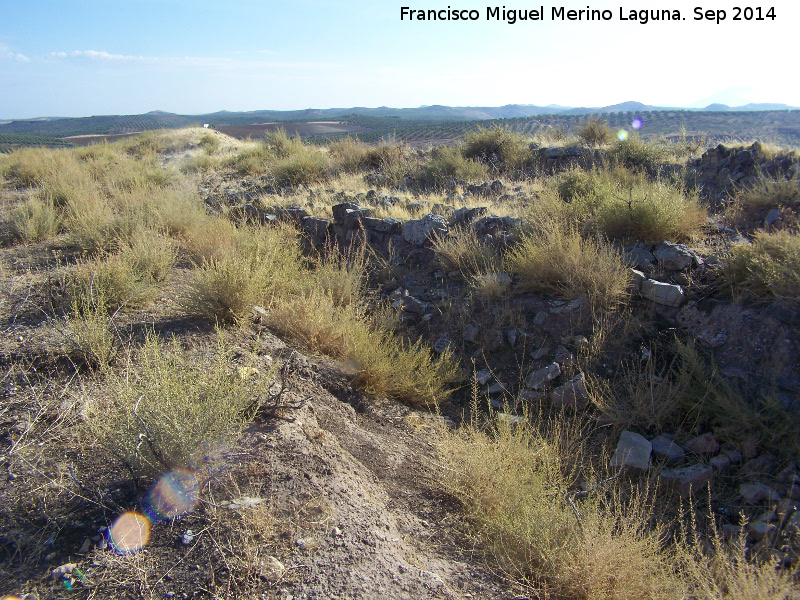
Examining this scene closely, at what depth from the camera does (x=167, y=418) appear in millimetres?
2576

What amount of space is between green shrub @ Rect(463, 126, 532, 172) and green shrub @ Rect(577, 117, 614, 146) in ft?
5.48

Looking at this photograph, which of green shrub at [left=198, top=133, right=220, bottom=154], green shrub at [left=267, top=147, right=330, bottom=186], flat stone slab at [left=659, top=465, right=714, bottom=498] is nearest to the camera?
flat stone slab at [left=659, top=465, right=714, bottom=498]

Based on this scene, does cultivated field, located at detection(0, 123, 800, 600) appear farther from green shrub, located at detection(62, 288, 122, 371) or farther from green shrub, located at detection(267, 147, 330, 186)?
green shrub, located at detection(267, 147, 330, 186)

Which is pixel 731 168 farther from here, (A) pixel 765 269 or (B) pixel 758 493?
(B) pixel 758 493

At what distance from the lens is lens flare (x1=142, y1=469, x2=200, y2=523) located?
2.37 meters

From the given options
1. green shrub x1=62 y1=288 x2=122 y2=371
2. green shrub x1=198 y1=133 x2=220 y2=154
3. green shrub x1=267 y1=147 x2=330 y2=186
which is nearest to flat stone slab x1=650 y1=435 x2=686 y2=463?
green shrub x1=62 y1=288 x2=122 y2=371

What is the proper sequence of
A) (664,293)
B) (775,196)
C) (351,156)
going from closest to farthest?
(664,293), (775,196), (351,156)

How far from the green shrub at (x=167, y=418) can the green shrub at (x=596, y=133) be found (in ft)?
37.5

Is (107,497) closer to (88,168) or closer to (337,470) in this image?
(337,470)

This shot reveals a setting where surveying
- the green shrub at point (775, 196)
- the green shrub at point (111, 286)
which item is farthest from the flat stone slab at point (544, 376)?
the green shrub at point (775, 196)

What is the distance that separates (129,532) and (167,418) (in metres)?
0.57

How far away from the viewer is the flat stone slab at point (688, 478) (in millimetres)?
3219

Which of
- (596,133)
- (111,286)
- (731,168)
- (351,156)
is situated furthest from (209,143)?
(731,168)

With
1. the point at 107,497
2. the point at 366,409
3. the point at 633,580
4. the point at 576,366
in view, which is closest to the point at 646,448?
the point at 576,366
